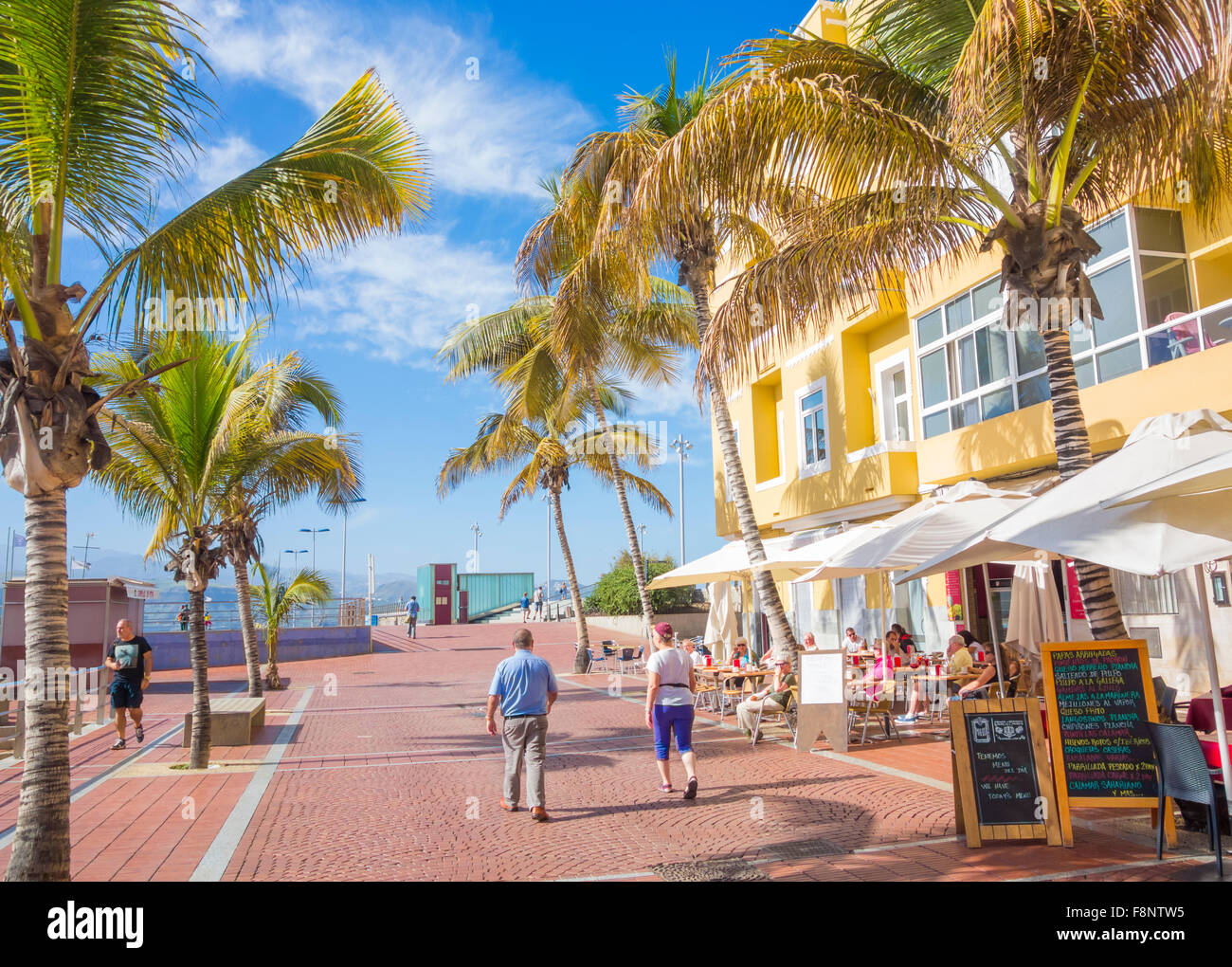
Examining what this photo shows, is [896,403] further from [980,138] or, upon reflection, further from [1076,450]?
[1076,450]

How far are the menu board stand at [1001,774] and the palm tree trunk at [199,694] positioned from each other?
824 cm

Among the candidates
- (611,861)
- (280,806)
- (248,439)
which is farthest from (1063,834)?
(248,439)

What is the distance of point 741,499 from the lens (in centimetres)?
1311

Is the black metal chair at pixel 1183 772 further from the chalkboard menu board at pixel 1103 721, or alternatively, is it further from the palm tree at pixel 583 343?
the palm tree at pixel 583 343

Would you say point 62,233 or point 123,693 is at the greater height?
point 62,233

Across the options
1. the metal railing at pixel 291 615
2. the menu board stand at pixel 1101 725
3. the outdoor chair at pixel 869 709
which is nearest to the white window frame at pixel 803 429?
the outdoor chair at pixel 869 709

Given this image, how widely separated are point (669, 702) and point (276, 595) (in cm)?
1705

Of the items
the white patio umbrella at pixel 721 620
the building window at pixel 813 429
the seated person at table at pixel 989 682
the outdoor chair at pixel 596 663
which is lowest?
the outdoor chair at pixel 596 663

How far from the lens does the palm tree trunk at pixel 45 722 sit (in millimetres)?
4969

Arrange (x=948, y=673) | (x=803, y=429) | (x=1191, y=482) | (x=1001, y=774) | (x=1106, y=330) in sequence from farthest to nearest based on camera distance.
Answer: (x=803, y=429), (x=1106, y=330), (x=948, y=673), (x=1001, y=774), (x=1191, y=482)

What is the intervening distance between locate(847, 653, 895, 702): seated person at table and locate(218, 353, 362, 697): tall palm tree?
8473mm

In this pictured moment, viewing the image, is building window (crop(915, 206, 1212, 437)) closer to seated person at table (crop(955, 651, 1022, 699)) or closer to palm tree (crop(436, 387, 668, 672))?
seated person at table (crop(955, 651, 1022, 699))

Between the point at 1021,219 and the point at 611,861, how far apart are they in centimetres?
671

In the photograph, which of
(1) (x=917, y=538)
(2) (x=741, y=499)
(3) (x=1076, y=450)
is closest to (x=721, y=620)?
(2) (x=741, y=499)
